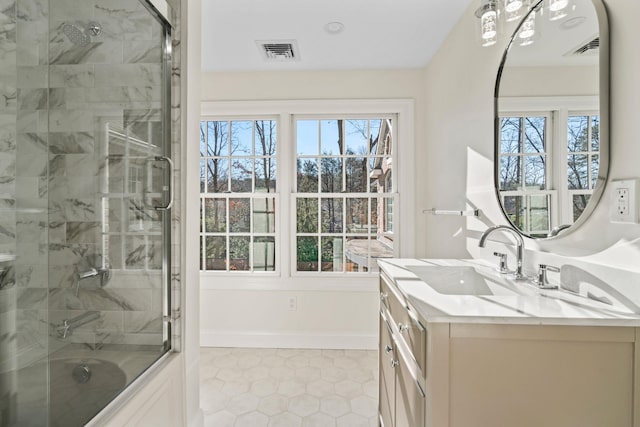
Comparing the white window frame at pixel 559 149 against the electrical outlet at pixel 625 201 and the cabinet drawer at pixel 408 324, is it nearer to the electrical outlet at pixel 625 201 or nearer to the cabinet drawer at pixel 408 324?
the electrical outlet at pixel 625 201

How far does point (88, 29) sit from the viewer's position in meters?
1.31

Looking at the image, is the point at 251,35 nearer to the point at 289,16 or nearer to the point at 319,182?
the point at 289,16

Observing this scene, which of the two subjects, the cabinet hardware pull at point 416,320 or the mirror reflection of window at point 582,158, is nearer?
the cabinet hardware pull at point 416,320

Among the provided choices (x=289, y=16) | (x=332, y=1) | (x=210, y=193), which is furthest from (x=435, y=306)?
(x=210, y=193)

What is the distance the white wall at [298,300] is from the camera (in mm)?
2816

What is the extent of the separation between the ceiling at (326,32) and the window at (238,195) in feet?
1.85

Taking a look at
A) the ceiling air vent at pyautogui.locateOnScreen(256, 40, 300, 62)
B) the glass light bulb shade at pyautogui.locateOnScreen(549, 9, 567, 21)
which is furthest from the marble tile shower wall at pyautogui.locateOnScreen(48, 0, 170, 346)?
the glass light bulb shade at pyautogui.locateOnScreen(549, 9, 567, 21)

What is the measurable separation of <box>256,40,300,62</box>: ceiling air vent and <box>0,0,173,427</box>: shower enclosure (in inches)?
43.6

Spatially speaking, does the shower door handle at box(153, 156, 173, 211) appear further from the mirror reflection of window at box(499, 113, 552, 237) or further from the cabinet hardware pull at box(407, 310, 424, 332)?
the mirror reflection of window at box(499, 113, 552, 237)

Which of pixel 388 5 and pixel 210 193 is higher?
pixel 388 5

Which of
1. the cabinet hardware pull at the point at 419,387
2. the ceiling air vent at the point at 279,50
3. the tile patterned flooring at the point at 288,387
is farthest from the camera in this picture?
the ceiling air vent at the point at 279,50

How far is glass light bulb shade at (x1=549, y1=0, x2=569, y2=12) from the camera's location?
1.22 meters

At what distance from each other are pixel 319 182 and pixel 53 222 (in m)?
1.96

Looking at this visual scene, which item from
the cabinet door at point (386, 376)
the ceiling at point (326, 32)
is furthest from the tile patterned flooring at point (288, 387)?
the ceiling at point (326, 32)
